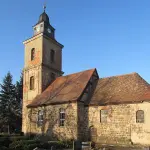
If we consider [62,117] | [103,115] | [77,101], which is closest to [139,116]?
[103,115]

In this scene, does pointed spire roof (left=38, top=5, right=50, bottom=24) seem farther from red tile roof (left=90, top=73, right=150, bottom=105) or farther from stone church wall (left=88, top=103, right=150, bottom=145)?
stone church wall (left=88, top=103, right=150, bottom=145)

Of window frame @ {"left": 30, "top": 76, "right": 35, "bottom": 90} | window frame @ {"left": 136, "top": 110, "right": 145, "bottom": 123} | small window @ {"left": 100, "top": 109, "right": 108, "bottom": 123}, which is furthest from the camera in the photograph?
window frame @ {"left": 30, "top": 76, "right": 35, "bottom": 90}

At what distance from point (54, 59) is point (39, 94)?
588 cm

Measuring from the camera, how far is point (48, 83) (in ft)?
108

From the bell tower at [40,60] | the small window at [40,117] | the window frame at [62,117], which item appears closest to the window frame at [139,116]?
the window frame at [62,117]

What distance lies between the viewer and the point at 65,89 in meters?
28.8

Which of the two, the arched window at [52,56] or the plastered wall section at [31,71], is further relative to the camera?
the arched window at [52,56]

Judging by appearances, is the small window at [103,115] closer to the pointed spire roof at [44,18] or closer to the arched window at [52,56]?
the arched window at [52,56]

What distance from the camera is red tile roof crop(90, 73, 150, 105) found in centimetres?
2308

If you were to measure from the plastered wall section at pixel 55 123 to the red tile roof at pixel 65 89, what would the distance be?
28.3 inches

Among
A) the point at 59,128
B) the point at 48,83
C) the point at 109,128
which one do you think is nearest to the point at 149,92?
the point at 109,128

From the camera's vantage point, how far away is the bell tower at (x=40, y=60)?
32.2m

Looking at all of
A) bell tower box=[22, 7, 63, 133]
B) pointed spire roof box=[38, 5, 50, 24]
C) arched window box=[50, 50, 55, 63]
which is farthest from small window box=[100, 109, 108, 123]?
pointed spire roof box=[38, 5, 50, 24]

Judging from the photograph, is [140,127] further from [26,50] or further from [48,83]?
[26,50]
